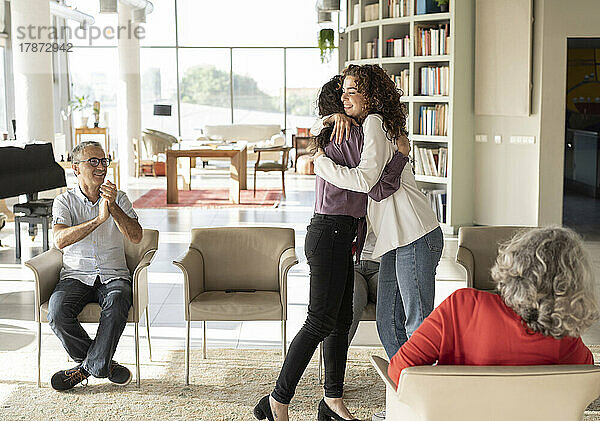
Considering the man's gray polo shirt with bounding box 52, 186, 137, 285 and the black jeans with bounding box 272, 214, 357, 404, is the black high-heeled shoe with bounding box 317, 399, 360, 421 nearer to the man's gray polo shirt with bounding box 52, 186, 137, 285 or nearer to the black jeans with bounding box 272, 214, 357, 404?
the black jeans with bounding box 272, 214, 357, 404

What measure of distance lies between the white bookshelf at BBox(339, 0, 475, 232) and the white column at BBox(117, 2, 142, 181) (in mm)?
7665

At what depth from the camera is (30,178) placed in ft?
29.1

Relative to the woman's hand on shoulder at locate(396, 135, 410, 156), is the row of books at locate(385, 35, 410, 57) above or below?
above

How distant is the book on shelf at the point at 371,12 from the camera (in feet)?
Answer: 33.5

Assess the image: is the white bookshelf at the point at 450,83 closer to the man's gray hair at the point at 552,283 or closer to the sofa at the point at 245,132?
the man's gray hair at the point at 552,283

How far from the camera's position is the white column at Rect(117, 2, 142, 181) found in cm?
1678

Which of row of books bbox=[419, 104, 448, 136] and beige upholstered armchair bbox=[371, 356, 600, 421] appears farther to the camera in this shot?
row of books bbox=[419, 104, 448, 136]

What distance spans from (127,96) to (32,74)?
600 centimetres

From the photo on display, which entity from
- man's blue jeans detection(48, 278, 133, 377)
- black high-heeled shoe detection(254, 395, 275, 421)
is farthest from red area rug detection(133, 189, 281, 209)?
black high-heeled shoe detection(254, 395, 275, 421)

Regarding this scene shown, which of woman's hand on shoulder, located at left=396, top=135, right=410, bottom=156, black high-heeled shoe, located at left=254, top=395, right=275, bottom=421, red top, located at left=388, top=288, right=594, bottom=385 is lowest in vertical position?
black high-heeled shoe, located at left=254, top=395, right=275, bottom=421

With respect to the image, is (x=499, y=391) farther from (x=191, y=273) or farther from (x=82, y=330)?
(x=82, y=330)

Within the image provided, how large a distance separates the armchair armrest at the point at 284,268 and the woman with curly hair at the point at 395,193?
3.00ft

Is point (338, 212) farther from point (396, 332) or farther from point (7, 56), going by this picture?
point (7, 56)

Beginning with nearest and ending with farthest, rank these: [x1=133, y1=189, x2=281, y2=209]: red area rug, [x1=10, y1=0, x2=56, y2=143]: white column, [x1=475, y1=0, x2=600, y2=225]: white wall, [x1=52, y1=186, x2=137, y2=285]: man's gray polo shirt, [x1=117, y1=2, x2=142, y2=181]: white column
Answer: [x1=52, y1=186, x2=137, y2=285]: man's gray polo shirt → [x1=475, y1=0, x2=600, y2=225]: white wall → [x1=10, y1=0, x2=56, y2=143]: white column → [x1=133, y1=189, x2=281, y2=209]: red area rug → [x1=117, y1=2, x2=142, y2=181]: white column
